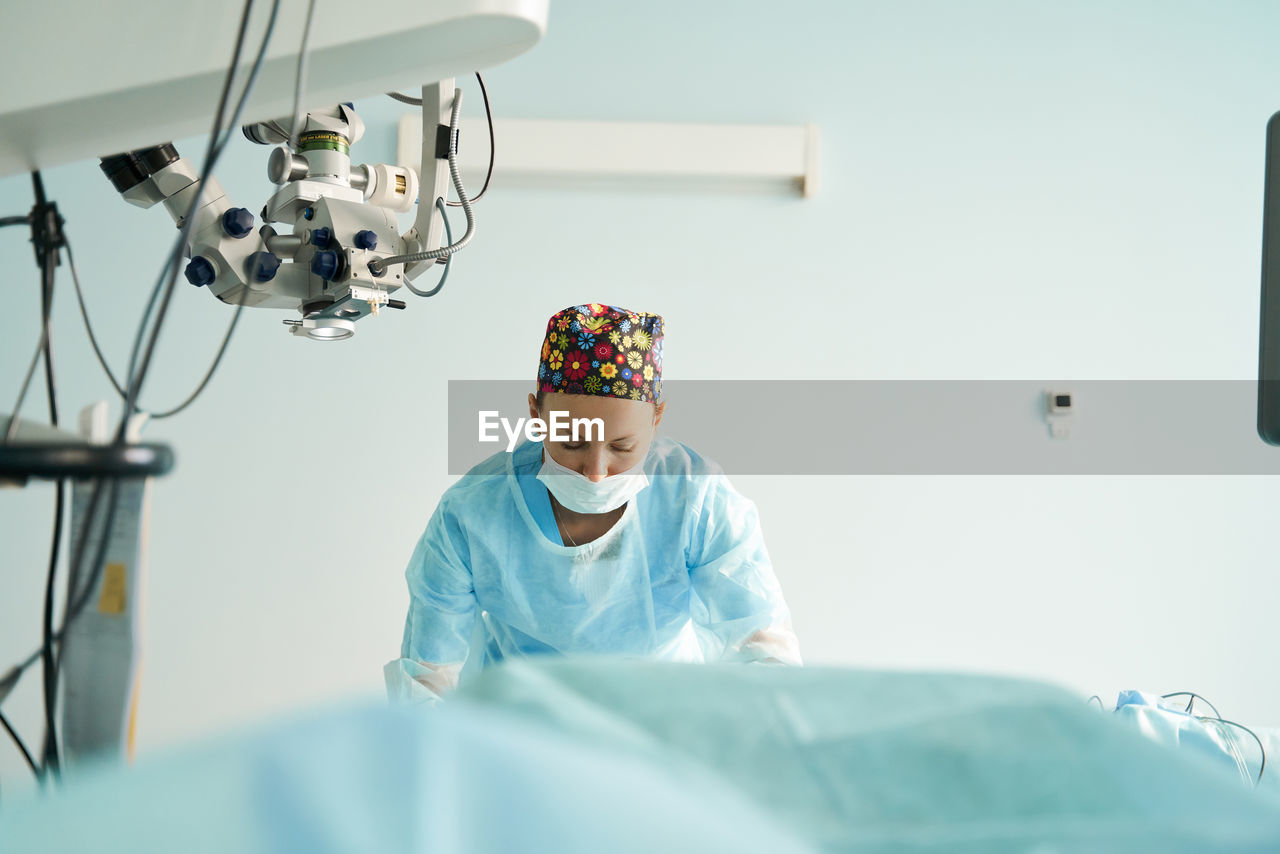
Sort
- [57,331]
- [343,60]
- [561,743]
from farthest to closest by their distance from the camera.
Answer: [57,331] → [343,60] → [561,743]

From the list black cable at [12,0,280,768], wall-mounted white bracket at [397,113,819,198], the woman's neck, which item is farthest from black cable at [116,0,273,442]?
wall-mounted white bracket at [397,113,819,198]

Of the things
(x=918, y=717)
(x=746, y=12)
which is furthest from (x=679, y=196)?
(x=918, y=717)

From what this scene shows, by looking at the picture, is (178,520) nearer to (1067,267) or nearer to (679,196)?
(679,196)

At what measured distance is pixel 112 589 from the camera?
51 cm

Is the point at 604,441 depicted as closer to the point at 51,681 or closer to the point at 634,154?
the point at 51,681

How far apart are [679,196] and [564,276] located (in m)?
0.42

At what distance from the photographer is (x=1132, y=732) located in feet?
1.42

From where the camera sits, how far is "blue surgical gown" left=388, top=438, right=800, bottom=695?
5.18ft

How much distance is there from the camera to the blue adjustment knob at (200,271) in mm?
1078

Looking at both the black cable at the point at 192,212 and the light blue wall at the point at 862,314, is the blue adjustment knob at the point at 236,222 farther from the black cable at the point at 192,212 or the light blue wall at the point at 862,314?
the light blue wall at the point at 862,314

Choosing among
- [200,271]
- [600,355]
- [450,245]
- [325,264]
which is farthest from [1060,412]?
[200,271]

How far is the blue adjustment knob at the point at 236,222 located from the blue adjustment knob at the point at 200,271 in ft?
0.15

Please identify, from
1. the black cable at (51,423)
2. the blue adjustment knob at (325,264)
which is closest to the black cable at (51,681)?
the black cable at (51,423)

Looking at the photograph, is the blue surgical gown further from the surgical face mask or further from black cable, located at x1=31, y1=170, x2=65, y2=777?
black cable, located at x1=31, y1=170, x2=65, y2=777
